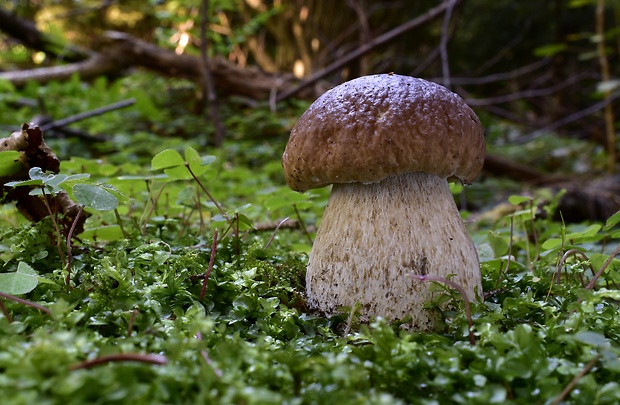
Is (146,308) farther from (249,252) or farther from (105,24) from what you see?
(105,24)

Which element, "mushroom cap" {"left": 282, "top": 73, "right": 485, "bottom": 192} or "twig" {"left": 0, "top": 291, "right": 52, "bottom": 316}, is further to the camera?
"mushroom cap" {"left": 282, "top": 73, "right": 485, "bottom": 192}

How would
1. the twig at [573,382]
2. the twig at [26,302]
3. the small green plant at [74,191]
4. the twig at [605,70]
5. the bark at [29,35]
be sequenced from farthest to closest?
the bark at [29,35], the twig at [605,70], the small green plant at [74,191], the twig at [26,302], the twig at [573,382]

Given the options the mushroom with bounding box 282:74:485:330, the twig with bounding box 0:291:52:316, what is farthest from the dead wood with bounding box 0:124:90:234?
the mushroom with bounding box 282:74:485:330

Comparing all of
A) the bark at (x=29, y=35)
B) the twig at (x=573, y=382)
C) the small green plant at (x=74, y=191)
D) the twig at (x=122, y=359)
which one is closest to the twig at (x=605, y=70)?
the twig at (x=573, y=382)

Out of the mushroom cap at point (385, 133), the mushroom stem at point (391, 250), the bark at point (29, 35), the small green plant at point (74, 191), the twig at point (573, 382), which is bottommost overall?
the twig at point (573, 382)

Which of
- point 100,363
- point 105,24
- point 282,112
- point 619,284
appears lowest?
point 619,284

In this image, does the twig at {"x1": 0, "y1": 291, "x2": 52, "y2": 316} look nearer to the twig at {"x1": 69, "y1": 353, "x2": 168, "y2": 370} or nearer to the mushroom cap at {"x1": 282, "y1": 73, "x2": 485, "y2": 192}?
the twig at {"x1": 69, "y1": 353, "x2": 168, "y2": 370}

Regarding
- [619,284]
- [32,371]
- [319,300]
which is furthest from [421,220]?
[32,371]

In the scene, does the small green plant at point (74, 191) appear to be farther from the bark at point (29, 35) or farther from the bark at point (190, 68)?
the bark at point (29, 35)
